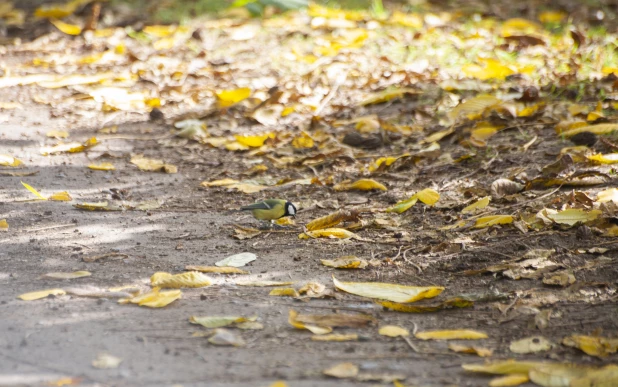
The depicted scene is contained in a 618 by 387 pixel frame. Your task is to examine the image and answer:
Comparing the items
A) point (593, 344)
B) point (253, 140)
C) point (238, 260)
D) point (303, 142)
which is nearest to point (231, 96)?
point (253, 140)

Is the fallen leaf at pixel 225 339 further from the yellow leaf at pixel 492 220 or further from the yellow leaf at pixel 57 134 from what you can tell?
the yellow leaf at pixel 57 134

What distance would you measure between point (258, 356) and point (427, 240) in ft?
4.02

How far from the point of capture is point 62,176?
416 centimetres

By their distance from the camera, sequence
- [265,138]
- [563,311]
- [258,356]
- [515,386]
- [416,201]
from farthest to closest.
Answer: [265,138], [416,201], [563,311], [258,356], [515,386]

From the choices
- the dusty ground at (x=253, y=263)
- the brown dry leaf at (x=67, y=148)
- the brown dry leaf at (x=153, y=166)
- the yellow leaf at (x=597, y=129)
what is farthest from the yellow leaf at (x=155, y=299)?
the yellow leaf at (x=597, y=129)

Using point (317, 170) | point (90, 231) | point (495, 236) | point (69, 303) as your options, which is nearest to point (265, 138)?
point (317, 170)

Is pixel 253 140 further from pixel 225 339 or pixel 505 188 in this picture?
pixel 225 339

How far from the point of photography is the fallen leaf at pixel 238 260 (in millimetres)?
2939

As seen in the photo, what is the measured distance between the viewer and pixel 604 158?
3617 mm

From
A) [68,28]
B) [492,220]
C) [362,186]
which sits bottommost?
[362,186]

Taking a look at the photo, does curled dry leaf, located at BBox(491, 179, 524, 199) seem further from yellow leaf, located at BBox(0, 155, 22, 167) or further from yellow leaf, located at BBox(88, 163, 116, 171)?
yellow leaf, located at BBox(0, 155, 22, 167)

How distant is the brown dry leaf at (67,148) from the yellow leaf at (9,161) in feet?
0.78

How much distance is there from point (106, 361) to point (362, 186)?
211 cm

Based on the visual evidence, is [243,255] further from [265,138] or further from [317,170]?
[265,138]
